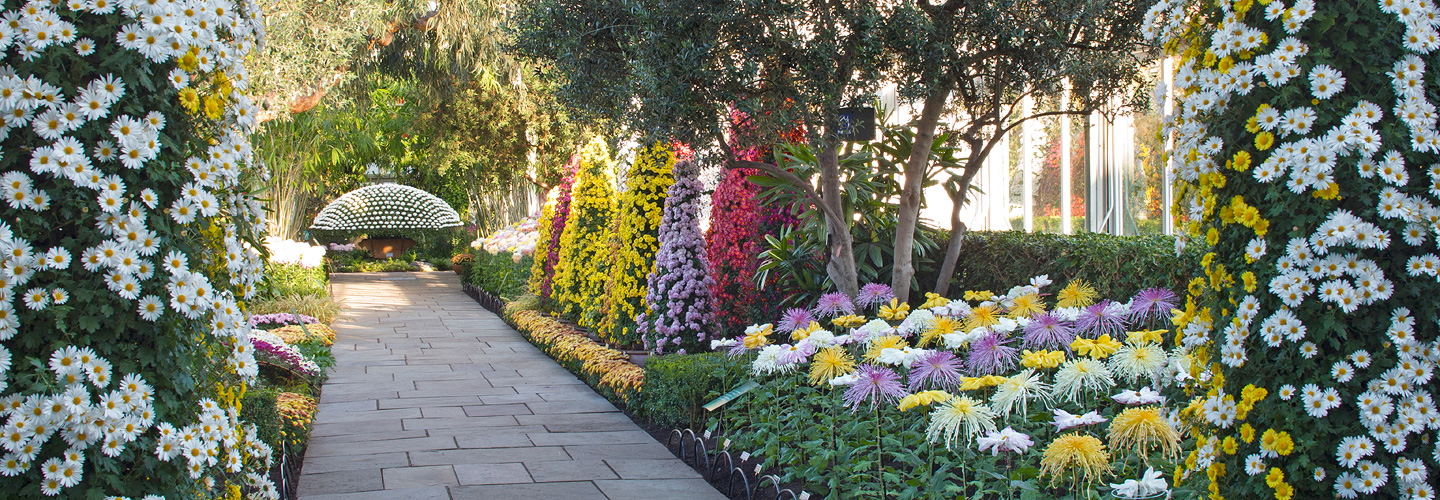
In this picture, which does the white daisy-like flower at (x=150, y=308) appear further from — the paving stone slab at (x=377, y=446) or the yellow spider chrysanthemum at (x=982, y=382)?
the paving stone slab at (x=377, y=446)

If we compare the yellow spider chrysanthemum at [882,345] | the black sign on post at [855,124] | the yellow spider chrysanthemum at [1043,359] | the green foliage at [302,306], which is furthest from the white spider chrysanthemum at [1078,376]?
the green foliage at [302,306]

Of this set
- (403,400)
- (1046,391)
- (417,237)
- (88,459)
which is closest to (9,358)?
(88,459)

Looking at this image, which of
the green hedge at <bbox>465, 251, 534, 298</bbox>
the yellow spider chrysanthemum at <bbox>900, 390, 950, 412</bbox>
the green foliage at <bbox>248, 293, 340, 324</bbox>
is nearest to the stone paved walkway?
the green foliage at <bbox>248, 293, 340, 324</bbox>

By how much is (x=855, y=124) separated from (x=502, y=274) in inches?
320

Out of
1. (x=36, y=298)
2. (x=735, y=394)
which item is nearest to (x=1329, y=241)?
(x=36, y=298)

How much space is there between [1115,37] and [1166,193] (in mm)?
1999

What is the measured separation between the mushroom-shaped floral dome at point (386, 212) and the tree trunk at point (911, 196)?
534 inches

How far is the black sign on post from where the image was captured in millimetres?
4953

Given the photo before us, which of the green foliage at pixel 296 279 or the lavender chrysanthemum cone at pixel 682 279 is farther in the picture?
the green foliage at pixel 296 279

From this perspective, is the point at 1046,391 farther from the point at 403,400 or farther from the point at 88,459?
the point at 403,400

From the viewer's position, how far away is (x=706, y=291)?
6.53 metres

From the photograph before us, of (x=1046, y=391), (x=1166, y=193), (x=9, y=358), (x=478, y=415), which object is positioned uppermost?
(x=1166, y=193)

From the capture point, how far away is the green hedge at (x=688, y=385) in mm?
4746

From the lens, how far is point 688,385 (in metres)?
4.89
